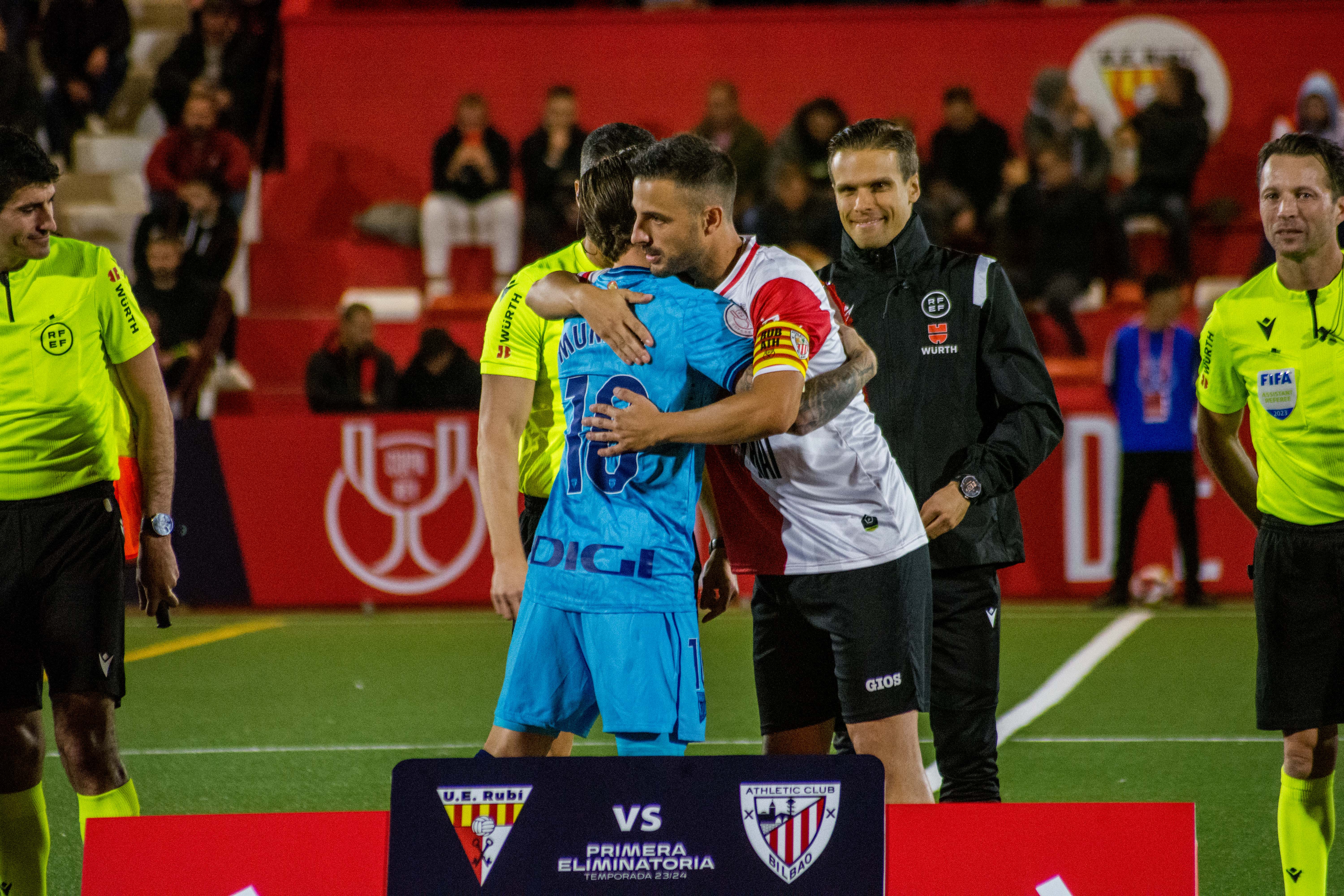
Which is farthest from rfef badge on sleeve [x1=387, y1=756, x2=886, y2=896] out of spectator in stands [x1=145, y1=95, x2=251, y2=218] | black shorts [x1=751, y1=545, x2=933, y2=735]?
spectator in stands [x1=145, y1=95, x2=251, y2=218]

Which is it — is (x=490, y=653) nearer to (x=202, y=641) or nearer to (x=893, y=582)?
(x=202, y=641)

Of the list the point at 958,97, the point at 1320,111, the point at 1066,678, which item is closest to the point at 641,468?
the point at 1066,678

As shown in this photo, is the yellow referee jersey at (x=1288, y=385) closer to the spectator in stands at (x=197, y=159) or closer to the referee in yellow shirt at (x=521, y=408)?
the referee in yellow shirt at (x=521, y=408)

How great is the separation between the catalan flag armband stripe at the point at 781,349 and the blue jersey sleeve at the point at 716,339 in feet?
0.11

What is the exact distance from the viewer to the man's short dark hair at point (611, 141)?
4520 millimetres

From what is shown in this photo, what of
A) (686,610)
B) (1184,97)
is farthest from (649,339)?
(1184,97)

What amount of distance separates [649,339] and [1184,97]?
40.7 ft

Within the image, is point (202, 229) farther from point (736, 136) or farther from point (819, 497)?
point (819, 497)

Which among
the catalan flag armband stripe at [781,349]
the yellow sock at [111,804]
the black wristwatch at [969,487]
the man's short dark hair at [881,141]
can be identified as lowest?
the yellow sock at [111,804]

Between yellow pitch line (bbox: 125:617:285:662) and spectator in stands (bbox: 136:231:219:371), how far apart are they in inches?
126

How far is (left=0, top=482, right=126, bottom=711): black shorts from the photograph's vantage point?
4336 mm

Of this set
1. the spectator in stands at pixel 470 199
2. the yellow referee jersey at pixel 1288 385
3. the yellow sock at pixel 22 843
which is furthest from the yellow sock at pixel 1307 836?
the spectator in stands at pixel 470 199

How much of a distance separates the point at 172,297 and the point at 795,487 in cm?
1058

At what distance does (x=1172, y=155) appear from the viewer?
1473 centimetres
